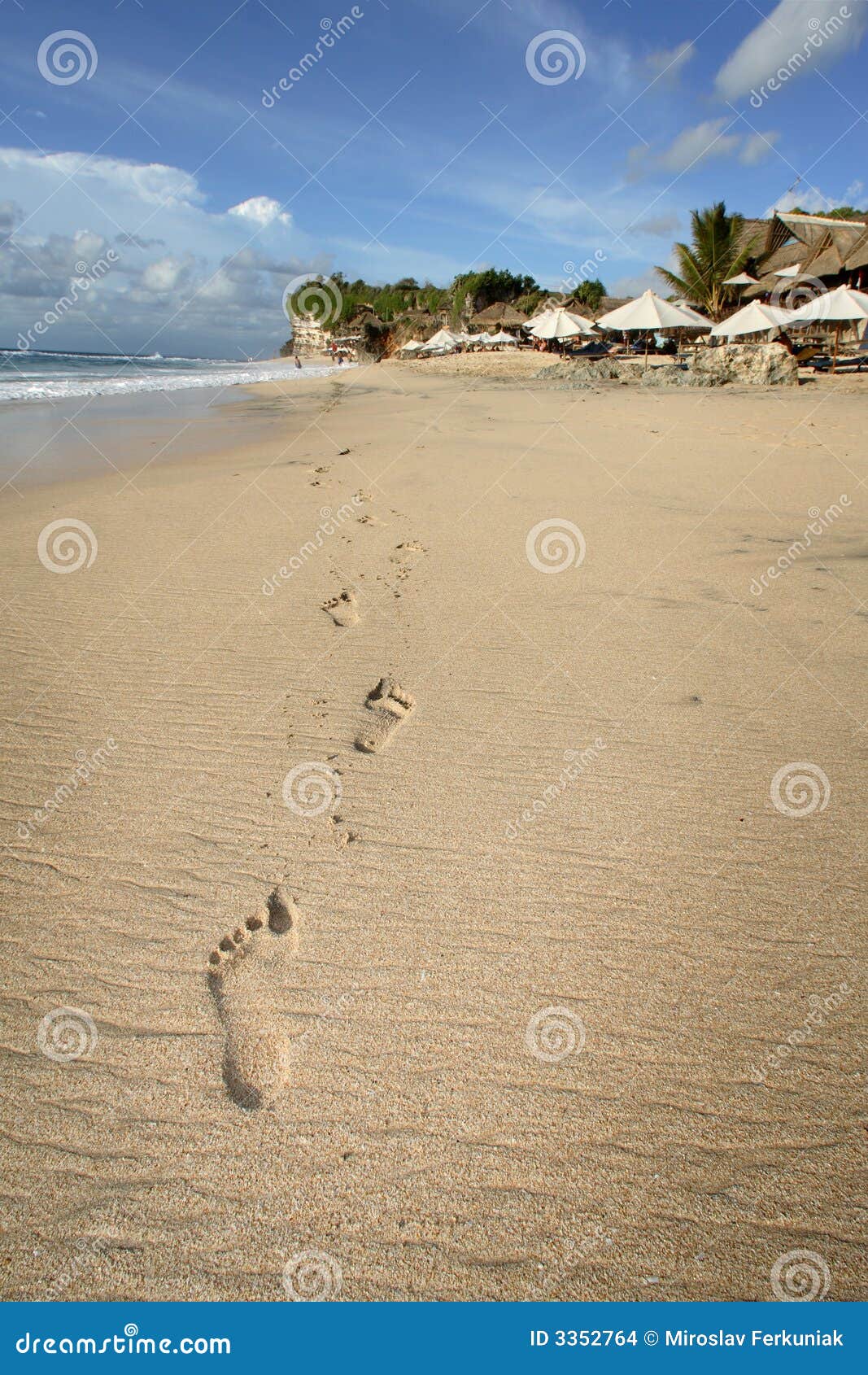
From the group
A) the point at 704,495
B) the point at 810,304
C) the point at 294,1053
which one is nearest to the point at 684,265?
the point at 810,304

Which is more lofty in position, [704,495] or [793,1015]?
[704,495]

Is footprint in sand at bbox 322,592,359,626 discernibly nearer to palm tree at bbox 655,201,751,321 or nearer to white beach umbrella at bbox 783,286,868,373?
white beach umbrella at bbox 783,286,868,373

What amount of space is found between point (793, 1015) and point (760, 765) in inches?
66.0

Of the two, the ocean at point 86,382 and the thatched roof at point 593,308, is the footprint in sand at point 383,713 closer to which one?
the ocean at point 86,382

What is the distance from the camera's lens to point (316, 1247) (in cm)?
194

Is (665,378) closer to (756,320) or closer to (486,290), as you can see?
(756,320)

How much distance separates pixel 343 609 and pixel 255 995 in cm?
387

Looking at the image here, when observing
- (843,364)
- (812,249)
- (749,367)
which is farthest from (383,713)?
(812,249)

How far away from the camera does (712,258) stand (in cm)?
3084

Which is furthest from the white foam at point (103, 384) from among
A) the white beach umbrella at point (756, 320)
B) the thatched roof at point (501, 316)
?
the thatched roof at point (501, 316)

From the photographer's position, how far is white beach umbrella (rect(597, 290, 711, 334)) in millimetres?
24000

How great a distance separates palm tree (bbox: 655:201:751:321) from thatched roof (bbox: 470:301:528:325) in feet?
84.5

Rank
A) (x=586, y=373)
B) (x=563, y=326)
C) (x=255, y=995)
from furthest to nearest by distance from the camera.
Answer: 1. (x=563, y=326)
2. (x=586, y=373)
3. (x=255, y=995)
